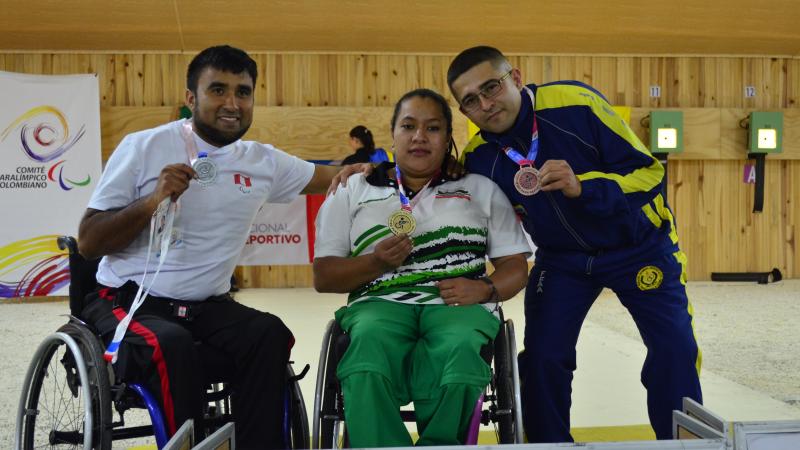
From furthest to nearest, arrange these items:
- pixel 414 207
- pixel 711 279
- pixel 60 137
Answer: pixel 711 279 → pixel 60 137 → pixel 414 207

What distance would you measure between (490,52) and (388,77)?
507 centimetres

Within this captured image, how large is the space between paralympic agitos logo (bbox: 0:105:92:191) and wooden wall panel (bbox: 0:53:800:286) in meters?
0.60

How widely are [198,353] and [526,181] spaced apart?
0.92 meters

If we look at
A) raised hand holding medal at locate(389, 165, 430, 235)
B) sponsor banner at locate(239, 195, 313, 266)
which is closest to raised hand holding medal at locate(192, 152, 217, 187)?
raised hand holding medal at locate(389, 165, 430, 235)

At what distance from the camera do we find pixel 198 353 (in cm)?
181

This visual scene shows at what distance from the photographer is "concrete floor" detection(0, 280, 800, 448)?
2.94 meters

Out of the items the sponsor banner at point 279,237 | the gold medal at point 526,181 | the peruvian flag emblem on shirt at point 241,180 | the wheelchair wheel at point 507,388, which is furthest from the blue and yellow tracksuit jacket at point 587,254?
the sponsor banner at point 279,237

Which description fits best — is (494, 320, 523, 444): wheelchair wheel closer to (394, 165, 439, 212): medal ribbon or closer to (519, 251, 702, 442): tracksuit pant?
(519, 251, 702, 442): tracksuit pant

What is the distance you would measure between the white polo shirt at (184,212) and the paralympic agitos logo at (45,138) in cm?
451

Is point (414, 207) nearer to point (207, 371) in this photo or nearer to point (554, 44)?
point (207, 371)

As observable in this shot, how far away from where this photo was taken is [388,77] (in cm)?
705

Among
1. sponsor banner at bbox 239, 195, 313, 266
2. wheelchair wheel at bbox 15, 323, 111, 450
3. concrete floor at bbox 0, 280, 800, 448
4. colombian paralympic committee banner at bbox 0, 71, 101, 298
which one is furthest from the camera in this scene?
sponsor banner at bbox 239, 195, 313, 266

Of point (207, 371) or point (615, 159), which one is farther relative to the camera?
point (615, 159)

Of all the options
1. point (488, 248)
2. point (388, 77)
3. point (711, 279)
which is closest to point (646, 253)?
point (488, 248)
